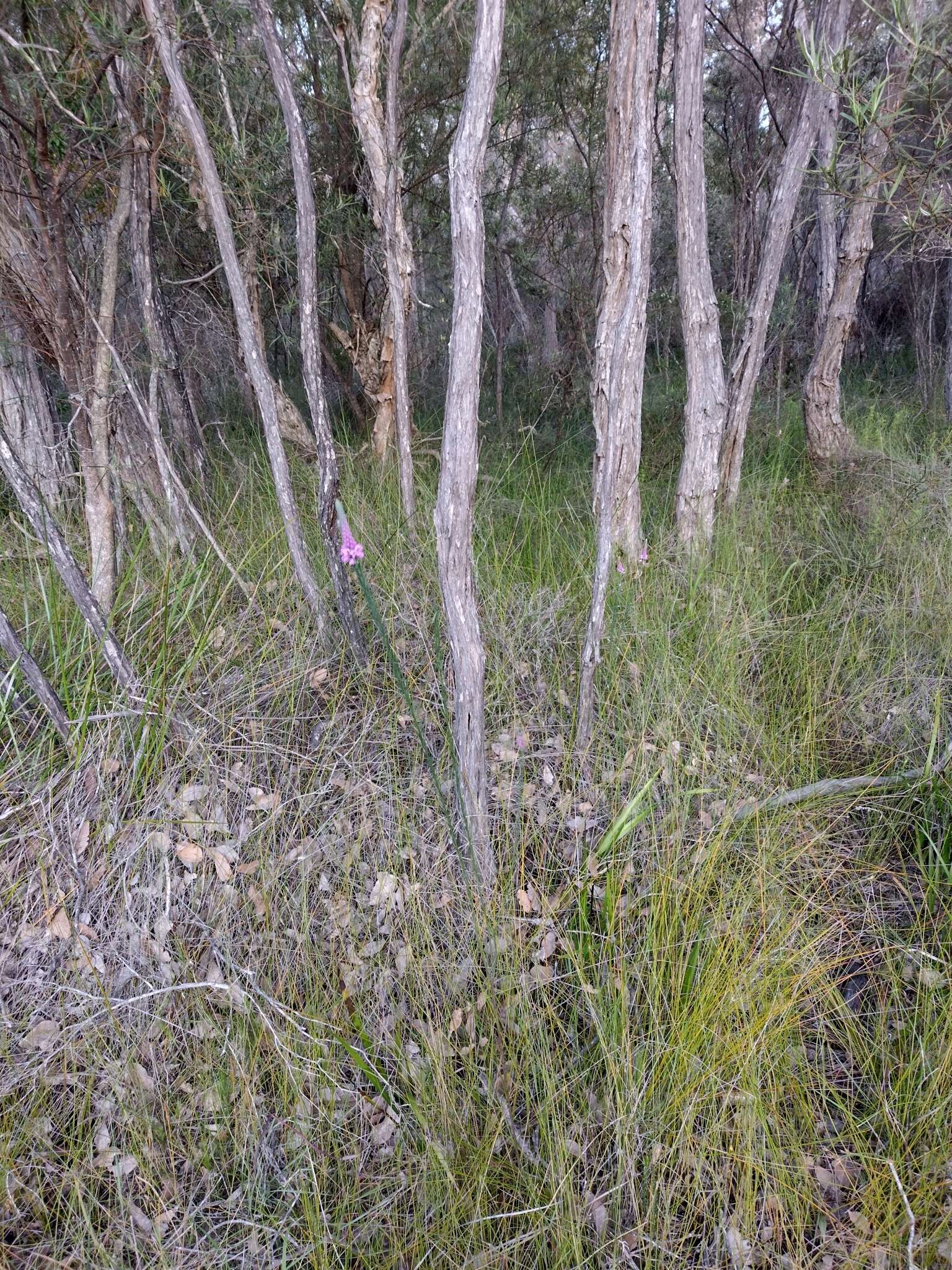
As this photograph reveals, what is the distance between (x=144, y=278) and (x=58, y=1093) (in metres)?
2.93

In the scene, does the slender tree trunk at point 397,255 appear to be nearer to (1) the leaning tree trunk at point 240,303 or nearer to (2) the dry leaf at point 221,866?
(1) the leaning tree trunk at point 240,303

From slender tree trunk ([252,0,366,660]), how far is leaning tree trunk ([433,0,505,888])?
63cm

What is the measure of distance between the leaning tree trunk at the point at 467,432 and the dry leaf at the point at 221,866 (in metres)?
0.71

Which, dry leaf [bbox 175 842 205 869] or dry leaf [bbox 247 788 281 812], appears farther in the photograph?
dry leaf [bbox 247 788 281 812]

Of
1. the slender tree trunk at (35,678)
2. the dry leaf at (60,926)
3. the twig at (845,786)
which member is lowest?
the dry leaf at (60,926)

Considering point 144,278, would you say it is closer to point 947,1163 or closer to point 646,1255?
point 646,1255

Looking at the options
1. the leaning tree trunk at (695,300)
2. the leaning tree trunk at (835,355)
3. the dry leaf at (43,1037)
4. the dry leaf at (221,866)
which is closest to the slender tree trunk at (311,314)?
the dry leaf at (221,866)

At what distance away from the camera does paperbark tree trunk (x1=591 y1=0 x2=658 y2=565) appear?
2471 mm

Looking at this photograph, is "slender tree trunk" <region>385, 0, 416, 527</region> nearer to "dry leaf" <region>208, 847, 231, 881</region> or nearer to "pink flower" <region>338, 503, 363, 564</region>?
"pink flower" <region>338, 503, 363, 564</region>

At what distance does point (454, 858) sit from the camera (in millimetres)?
2139

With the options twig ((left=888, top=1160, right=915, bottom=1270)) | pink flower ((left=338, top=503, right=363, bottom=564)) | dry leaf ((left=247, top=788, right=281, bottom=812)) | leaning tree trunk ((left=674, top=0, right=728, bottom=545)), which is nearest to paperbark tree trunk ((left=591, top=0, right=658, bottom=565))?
leaning tree trunk ((left=674, top=0, right=728, bottom=545))

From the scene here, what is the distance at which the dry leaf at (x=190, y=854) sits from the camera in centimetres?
210

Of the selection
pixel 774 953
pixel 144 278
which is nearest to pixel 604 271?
pixel 144 278

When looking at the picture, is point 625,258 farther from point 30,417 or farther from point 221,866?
point 30,417
